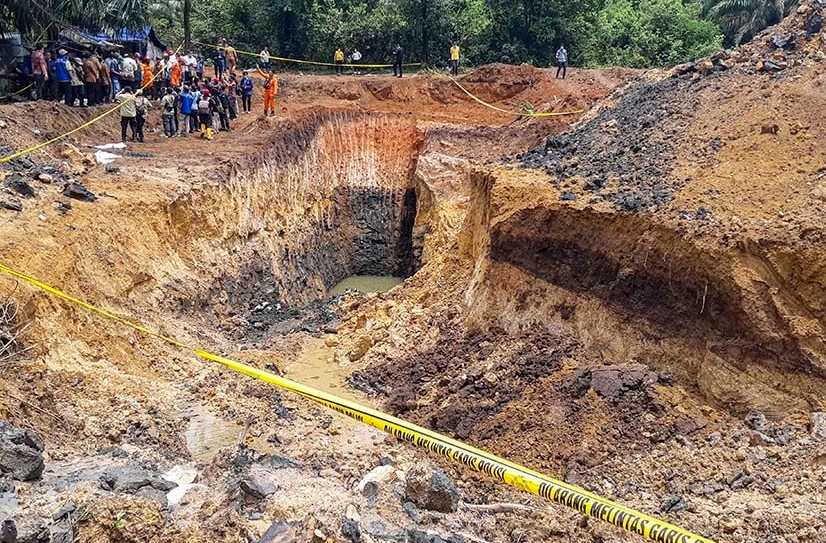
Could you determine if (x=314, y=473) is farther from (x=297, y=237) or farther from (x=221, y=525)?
(x=297, y=237)

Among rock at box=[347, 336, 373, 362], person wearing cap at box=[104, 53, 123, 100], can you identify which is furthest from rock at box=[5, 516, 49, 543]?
person wearing cap at box=[104, 53, 123, 100]

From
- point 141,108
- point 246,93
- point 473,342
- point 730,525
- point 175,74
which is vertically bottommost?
point 473,342

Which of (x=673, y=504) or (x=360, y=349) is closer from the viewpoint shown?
(x=673, y=504)

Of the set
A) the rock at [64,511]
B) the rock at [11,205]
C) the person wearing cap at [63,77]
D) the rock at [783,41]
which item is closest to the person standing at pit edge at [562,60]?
the rock at [783,41]

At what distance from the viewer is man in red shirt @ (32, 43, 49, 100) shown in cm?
1811

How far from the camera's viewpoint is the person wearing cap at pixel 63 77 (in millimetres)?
18531

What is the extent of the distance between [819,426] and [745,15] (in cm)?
2856

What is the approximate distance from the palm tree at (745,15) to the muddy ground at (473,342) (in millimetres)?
17794

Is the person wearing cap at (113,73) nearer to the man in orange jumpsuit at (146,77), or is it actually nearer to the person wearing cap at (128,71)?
the person wearing cap at (128,71)

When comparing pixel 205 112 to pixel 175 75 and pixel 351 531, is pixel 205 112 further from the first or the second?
pixel 351 531

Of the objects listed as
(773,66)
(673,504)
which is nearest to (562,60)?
(773,66)

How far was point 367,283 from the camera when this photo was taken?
2281cm

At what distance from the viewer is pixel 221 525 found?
20.7 feet

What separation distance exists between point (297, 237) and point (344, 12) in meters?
16.6
